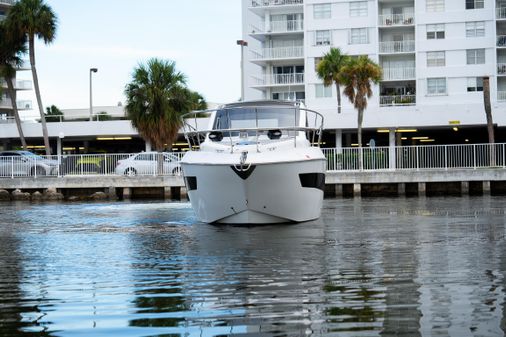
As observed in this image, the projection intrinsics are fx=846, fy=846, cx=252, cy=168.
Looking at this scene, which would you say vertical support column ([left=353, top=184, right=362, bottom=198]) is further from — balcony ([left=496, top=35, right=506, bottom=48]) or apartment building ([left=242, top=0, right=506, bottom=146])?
balcony ([left=496, top=35, right=506, bottom=48])

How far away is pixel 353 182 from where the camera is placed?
40312 mm

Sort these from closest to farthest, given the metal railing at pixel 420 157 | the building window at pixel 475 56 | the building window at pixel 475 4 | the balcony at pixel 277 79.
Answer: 1. the metal railing at pixel 420 157
2. the building window at pixel 475 56
3. the building window at pixel 475 4
4. the balcony at pixel 277 79

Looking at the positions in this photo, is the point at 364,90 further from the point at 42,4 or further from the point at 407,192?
the point at 42,4

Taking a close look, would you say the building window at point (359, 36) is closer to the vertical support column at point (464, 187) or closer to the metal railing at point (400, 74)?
the metal railing at point (400, 74)

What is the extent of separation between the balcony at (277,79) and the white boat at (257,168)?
192 ft

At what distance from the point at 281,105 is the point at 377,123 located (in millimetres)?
38360

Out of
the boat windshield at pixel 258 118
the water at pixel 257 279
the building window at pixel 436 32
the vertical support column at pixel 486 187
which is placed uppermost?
the building window at pixel 436 32

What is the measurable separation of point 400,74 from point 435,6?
21.8 feet

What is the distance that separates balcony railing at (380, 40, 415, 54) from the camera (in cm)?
7612

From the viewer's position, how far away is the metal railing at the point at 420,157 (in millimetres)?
40938

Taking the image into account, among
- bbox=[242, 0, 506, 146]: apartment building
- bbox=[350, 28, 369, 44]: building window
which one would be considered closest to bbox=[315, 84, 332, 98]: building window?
bbox=[242, 0, 506, 146]: apartment building

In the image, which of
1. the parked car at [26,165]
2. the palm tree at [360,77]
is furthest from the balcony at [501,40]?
the parked car at [26,165]

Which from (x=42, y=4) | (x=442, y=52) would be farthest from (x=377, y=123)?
(x=42, y=4)

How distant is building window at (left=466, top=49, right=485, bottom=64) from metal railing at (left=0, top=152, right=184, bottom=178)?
3847 centimetres
